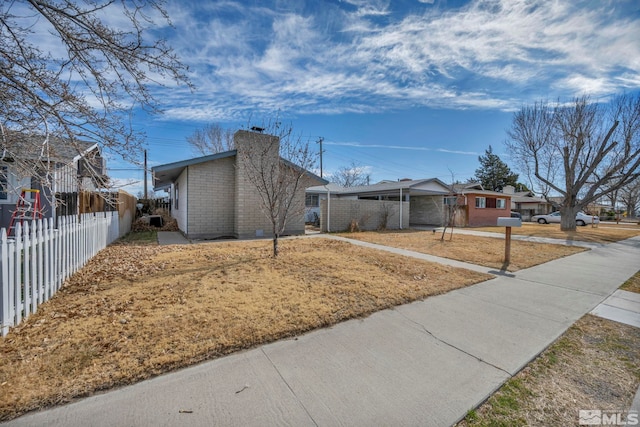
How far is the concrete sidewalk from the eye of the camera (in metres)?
1.94

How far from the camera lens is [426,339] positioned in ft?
10.5

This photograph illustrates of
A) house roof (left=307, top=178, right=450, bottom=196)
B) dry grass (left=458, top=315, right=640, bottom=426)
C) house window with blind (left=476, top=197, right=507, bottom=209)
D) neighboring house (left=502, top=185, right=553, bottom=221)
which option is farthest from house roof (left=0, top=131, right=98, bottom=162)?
neighboring house (left=502, top=185, right=553, bottom=221)

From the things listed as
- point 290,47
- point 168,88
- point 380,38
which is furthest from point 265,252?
point 380,38

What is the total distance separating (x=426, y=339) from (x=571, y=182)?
24403mm

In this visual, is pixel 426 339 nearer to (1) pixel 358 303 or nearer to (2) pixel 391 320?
(2) pixel 391 320

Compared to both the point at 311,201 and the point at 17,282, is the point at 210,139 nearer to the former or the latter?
the point at 311,201

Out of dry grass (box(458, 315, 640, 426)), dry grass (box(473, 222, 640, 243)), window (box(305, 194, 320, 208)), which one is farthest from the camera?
window (box(305, 194, 320, 208))

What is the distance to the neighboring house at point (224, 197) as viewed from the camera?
11383 mm

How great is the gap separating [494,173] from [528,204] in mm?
7276

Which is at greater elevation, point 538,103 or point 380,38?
point 538,103

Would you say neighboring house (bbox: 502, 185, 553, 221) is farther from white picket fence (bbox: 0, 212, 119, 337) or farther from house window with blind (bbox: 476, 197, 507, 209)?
white picket fence (bbox: 0, 212, 119, 337)

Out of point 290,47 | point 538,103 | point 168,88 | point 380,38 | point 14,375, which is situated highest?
point 538,103

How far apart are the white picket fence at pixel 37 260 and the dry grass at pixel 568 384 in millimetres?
4626

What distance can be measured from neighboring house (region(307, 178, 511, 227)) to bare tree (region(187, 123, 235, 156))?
14.3m
